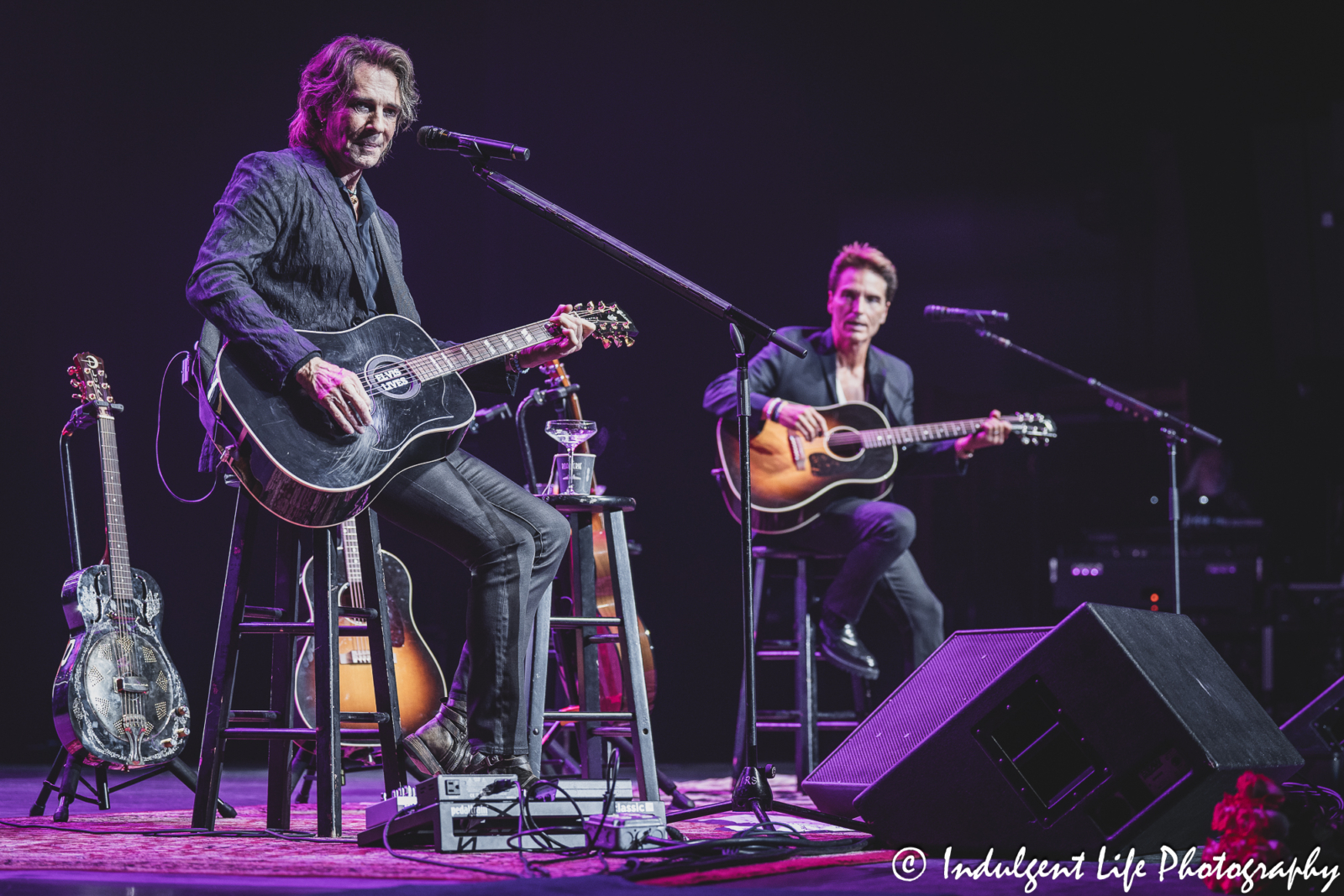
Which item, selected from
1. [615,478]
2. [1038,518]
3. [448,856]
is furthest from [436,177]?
[448,856]

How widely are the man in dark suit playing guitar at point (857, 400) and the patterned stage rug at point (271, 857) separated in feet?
4.67

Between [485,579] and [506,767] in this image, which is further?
[485,579]

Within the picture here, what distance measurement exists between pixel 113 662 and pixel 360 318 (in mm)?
1415

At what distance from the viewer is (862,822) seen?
2660mm

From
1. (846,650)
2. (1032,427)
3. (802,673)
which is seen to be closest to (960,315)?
(1032,427)

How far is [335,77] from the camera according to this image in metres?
3.02

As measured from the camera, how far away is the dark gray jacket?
9.04 feet

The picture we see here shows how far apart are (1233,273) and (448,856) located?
6335 mm

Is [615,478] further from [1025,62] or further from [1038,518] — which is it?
[1025,62]

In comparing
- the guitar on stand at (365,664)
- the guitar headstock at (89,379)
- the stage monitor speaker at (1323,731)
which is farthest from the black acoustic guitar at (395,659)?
the stage monitor speaker at (1323,731)

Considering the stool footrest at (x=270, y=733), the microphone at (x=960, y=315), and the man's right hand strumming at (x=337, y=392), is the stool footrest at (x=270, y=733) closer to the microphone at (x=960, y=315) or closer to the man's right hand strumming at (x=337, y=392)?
the man's right hand strumming at (x=337, y=392)

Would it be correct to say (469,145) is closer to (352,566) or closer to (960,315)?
(352,566)

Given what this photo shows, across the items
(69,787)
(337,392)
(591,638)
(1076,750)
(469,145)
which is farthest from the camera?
(591,638)

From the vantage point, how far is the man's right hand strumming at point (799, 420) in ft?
15.1
